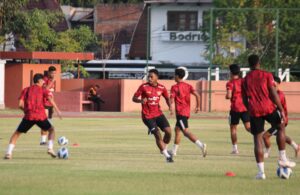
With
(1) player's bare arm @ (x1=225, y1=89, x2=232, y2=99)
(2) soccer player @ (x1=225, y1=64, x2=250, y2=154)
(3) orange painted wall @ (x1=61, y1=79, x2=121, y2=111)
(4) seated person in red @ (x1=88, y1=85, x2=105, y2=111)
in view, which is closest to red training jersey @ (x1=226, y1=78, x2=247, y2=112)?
(2) soccer player @ (x1=225, y1=64, x2=250, y2=154)

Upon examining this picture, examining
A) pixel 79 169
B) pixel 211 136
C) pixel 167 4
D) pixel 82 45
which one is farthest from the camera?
pixel 167 4

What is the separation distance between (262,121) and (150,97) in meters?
4.10

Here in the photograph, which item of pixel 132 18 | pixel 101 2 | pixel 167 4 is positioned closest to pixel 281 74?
pixel 167 4

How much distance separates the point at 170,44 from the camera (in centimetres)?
7500

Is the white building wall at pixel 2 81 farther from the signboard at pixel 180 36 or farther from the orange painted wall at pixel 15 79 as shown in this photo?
the signboard at pixel 180 36

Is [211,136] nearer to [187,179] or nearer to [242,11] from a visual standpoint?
[187,179]

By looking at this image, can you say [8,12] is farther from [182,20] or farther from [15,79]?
[182,20]

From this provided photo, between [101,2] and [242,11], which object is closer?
[242,11]

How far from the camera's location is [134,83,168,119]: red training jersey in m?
19.4

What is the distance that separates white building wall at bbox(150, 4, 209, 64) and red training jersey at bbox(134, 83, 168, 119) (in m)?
54.9

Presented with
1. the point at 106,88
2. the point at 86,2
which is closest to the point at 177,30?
the point at 86,2

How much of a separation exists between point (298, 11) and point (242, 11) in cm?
289

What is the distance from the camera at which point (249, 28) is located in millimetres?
49844

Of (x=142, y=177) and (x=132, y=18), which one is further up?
(x=132, y=18)
